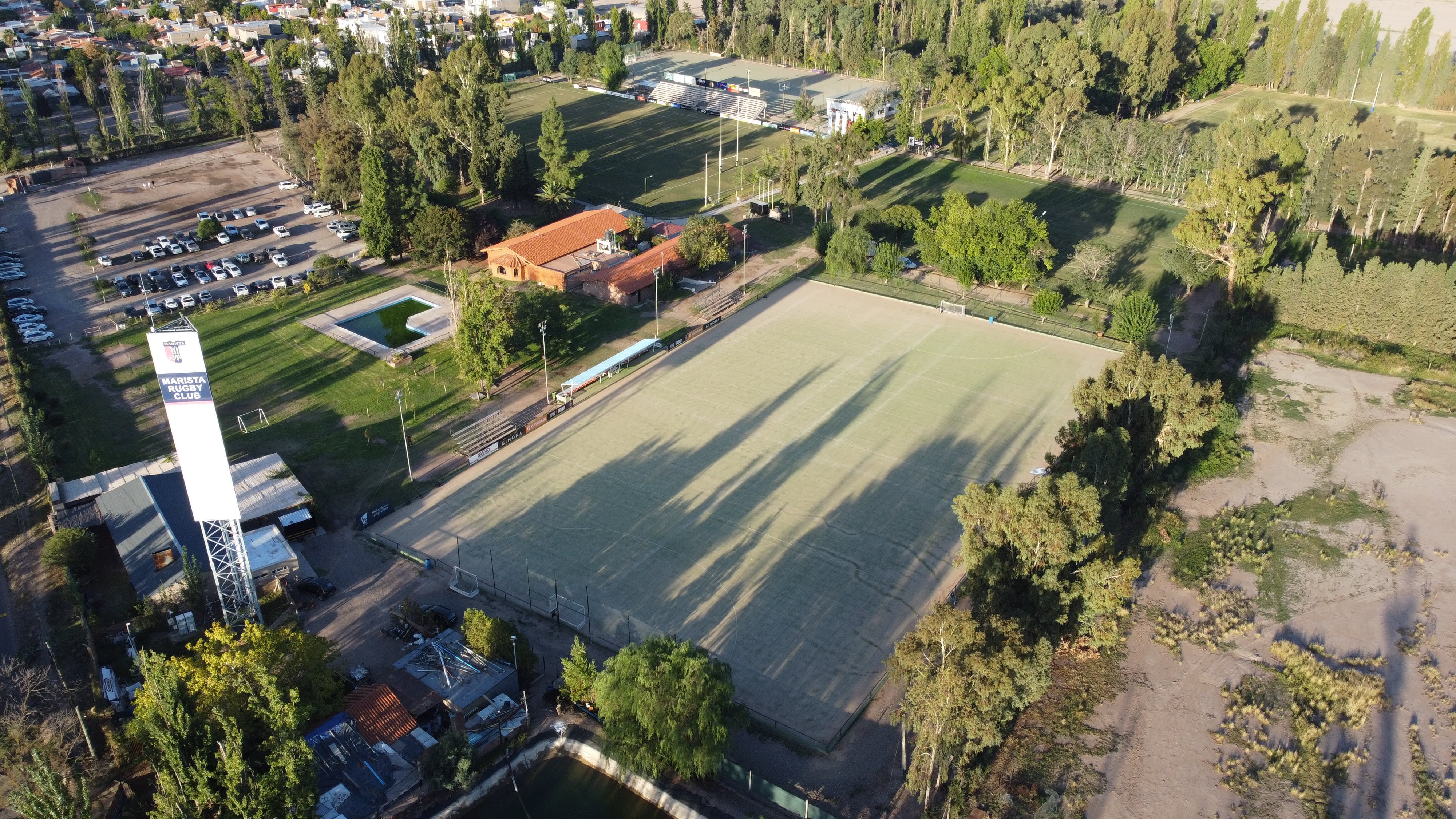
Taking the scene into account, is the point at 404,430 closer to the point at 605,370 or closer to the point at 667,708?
the point at 605,370

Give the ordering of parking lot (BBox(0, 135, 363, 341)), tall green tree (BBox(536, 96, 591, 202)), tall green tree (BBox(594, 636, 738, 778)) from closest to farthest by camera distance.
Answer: tall green tree (BBox(594, 636, 738, 778))
parking lot (BBox(0, 135, 363, 341))
tall green tree (BBox(536, 96, 591, 202))

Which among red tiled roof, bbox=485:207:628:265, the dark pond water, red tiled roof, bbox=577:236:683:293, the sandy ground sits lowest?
the dark pond water

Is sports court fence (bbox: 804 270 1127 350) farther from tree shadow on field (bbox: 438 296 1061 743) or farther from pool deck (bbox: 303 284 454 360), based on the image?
pool deck (bbox: 303 284 454 360)

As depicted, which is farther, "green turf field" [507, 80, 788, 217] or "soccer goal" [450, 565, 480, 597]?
"green turf field" [507, 80, 788, 217]

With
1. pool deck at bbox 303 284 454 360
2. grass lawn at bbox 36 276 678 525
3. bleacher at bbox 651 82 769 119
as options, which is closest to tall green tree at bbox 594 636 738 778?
grass lawn at bbox 36 276 678 525

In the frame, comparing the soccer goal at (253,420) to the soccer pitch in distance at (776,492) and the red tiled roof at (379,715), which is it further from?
the red tiled roof at (379,715)

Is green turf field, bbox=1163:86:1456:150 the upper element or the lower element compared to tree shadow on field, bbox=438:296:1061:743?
upper

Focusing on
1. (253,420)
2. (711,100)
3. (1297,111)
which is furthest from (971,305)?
(1297,111)
